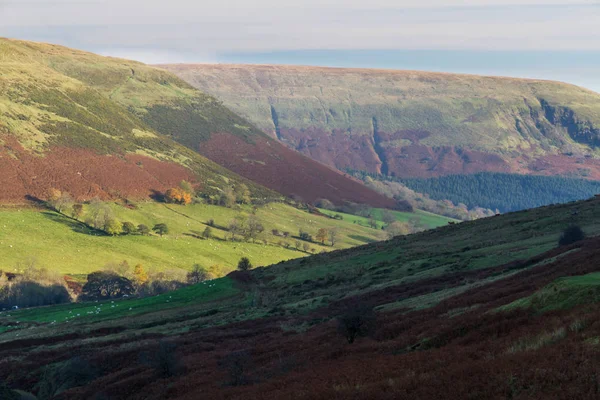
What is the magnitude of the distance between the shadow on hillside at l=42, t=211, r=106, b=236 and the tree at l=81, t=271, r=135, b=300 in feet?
105

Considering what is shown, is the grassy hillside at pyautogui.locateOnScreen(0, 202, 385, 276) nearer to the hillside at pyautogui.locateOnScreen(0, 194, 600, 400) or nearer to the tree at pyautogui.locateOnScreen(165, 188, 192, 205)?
the tree at pyautogui.locateOnScreen(165, 188, 192, 205)

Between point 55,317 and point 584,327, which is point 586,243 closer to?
point 584,327

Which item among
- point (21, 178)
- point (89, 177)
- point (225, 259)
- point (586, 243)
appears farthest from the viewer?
point (89, 177)

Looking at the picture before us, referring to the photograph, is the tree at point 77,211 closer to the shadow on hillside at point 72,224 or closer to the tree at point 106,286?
the shadow on hillside at point 72,224

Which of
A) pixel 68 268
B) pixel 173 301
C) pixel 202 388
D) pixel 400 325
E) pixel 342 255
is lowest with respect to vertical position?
pixel 68 268

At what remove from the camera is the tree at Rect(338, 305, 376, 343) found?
3371cm

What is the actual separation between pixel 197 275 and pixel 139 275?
11.1 metres

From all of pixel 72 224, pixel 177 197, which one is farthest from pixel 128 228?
pixel 177 197

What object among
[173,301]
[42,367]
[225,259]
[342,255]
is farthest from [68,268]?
[42,367]

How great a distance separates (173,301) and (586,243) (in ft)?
177

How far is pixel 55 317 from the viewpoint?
89.6 metres

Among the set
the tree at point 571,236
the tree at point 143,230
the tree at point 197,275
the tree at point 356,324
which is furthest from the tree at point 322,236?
the tree at point 356,324

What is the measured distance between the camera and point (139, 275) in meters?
124

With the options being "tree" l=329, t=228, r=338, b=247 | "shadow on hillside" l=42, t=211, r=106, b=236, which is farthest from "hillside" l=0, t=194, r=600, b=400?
"tree" l=329, t=228, r=338, b=247
